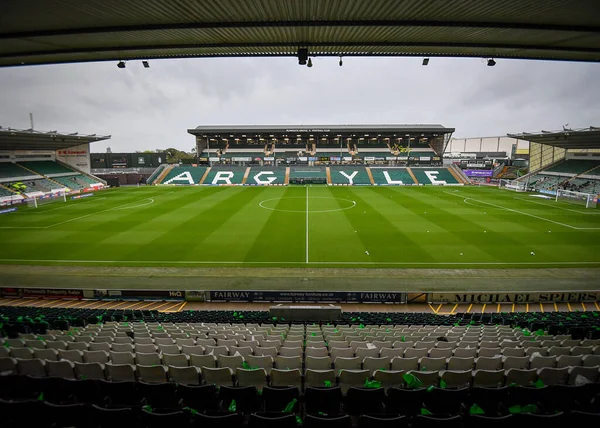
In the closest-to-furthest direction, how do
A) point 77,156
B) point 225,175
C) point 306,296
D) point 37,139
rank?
point 306,296
point 37,139
point 77,156
point 225,175

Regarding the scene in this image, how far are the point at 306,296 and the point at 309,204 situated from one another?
80.2ft

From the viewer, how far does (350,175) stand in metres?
68.0

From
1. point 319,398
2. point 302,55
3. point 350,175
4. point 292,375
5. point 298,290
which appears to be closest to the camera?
point 319,398

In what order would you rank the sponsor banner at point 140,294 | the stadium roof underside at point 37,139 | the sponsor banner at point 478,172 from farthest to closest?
the sponsor banner at point 478,172 → the stadium roof underside at point 37,139 → the sponsor banner at point 140,294

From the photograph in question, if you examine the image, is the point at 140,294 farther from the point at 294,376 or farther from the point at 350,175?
the point at 350,175

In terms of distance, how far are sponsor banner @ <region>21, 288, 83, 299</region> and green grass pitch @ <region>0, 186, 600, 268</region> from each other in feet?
12.6

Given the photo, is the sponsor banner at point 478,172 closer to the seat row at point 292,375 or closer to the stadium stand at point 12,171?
the seat row at point 292,375

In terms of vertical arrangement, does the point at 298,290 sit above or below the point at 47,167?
below

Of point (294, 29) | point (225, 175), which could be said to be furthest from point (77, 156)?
point (294, 29)

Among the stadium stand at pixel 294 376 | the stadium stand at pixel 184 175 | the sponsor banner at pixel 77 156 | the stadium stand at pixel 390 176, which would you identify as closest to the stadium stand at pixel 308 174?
the stadium stand at pixel 390 176

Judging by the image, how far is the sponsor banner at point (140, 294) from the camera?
15523mm

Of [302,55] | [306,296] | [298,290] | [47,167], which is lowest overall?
[306,296]

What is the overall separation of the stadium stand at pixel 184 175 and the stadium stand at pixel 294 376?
60.0 m

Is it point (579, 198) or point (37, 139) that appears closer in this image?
point (579, 198)
